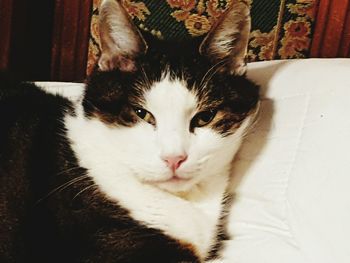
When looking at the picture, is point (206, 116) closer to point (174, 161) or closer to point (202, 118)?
point (202, 118)

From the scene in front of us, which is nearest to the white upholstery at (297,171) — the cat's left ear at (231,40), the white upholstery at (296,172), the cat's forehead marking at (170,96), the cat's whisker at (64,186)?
the white upholstery at (296,172)

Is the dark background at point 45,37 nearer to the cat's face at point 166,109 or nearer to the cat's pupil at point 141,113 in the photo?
the cat's face at point 166,109

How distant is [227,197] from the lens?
1.16 meters

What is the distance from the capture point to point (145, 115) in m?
0.99

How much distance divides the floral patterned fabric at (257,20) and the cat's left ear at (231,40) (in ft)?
1.31

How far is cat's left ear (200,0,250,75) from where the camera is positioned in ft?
3.30

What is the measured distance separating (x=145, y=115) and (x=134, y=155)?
0.28 feet

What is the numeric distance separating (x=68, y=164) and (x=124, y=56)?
0.86 ft

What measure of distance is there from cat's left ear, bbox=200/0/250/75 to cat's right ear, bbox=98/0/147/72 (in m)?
0.14

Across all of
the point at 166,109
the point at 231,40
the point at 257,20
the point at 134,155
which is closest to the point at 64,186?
the point at 134,155

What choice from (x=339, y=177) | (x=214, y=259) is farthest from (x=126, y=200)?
(x=339, y=177)

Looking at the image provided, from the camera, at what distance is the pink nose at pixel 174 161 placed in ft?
3.01

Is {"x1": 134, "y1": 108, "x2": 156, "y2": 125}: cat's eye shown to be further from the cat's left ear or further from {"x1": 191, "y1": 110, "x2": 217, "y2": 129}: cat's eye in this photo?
the cat's left ear

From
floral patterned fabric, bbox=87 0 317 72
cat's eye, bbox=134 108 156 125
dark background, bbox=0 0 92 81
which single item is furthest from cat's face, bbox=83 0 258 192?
dark background, bbox=0 0 92 81
